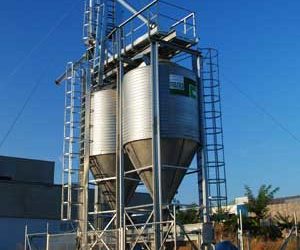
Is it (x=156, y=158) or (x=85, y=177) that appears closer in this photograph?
(x=156, y=158)

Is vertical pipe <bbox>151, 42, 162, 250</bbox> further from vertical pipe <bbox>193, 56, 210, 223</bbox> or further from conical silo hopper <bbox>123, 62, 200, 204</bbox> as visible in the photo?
vertical pipe <bbox>193, 56, 210, 223</bbox>

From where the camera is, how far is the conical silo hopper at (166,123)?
63.1 ft

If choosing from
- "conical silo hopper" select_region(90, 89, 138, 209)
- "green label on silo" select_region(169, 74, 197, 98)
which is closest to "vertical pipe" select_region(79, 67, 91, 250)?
"conical silo hopper" select_region(90, 89, 138, 209)

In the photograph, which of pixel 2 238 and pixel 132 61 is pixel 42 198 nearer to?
pixel 2 238

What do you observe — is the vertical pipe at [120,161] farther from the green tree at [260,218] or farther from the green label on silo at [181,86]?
the green tree at [260,218]

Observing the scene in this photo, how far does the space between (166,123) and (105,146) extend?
12.0ft

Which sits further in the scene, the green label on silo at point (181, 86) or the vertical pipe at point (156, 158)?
the green label on silo at point (181, 86)

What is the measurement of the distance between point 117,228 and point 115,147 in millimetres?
Answer: 3396

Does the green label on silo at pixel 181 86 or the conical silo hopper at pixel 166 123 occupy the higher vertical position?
the green label on silo at pixel 181 86

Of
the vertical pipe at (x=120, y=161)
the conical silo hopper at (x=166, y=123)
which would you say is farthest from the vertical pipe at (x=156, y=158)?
the vertical pipe at (x=120, y=161)

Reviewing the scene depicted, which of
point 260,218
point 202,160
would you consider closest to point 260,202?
point 260,218

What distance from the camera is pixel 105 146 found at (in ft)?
71.6

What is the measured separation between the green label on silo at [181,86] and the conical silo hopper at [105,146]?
3.32 m

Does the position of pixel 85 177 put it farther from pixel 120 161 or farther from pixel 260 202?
pixel 260 202
